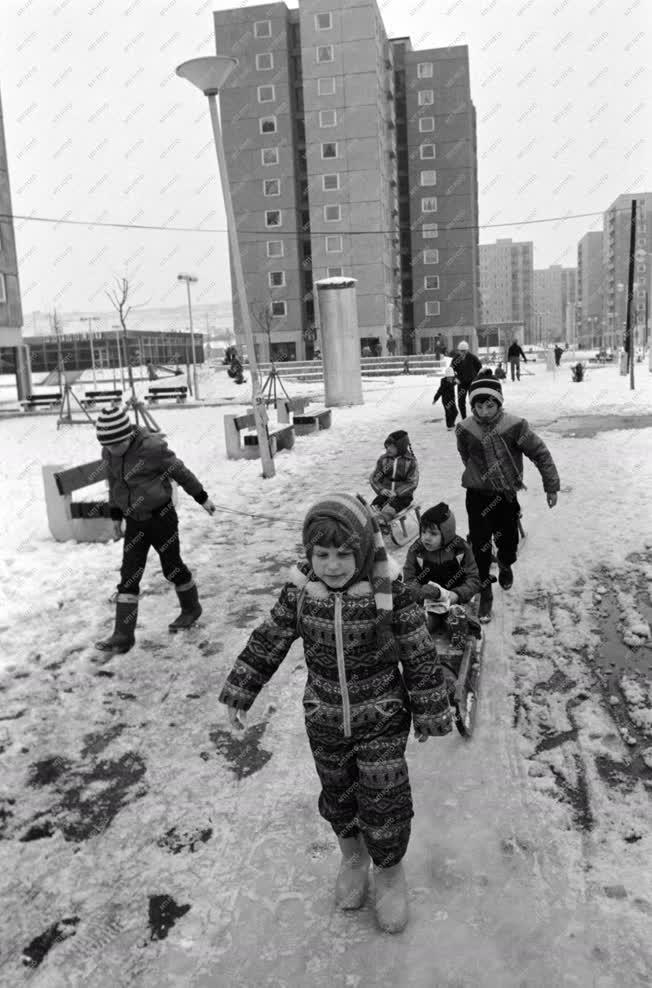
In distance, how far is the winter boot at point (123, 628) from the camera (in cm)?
555

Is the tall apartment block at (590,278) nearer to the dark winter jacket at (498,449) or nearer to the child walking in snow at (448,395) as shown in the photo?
the child walking in snow at (448,395)

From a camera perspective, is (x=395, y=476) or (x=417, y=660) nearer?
(x=417, y=660)

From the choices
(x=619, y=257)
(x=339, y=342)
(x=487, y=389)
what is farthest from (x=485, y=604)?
(x=619, y=257)

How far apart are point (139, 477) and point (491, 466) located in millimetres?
2562

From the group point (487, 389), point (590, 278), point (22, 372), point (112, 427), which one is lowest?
point (112, 427)

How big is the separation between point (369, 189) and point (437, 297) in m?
13.8

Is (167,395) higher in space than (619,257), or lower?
lower

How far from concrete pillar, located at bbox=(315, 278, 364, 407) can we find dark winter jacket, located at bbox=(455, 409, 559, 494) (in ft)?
60.6

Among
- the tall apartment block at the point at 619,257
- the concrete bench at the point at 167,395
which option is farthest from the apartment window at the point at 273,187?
the tall apartment block at the point at 619,257

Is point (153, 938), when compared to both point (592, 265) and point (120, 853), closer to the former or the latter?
point (120, 853)

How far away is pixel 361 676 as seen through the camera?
2.79m

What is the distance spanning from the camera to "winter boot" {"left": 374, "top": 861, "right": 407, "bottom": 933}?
2.80 meters

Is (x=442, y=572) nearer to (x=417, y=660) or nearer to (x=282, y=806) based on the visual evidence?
(x=282, y=806)

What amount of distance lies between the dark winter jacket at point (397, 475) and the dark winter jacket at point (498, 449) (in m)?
2.13
